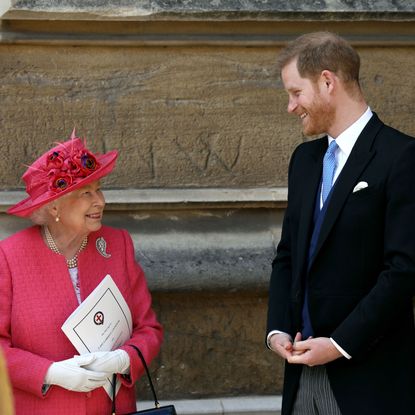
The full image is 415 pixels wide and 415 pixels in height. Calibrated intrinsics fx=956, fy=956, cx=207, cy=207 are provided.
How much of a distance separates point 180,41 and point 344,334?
6.15 feet

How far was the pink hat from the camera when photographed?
3.11m

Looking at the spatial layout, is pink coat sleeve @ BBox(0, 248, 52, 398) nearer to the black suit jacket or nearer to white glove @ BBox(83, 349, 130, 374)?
white glove @ BBox(83, 349, 130, 374)

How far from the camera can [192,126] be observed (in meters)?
4.23

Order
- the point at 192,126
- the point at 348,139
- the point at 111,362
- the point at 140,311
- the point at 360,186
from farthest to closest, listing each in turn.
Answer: the point at 192,126
the point at 140,311
the point at 111,362
the point at 348,139
the point at 360,186

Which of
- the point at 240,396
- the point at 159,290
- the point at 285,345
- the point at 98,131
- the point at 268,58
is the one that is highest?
the point at 268,58

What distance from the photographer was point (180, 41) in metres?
4.19

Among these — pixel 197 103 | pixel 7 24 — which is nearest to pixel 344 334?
pixel 197 103

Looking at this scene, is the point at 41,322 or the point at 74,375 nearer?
the point at 74,375

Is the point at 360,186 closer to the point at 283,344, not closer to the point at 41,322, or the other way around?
the point at 283,344

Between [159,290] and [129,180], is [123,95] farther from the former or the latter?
[159,290]

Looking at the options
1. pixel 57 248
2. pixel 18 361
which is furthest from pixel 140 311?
Result: pixel 18 361

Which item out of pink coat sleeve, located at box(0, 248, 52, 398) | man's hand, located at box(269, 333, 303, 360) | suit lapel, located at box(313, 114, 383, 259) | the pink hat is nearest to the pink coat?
pink coat sleeve, located at box(0, 248, 52, 398)

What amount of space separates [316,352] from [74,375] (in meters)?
0.76

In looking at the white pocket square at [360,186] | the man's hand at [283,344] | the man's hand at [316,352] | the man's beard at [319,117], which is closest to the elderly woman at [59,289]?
the man's hand at [283,344]
